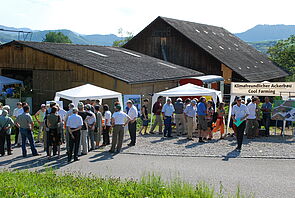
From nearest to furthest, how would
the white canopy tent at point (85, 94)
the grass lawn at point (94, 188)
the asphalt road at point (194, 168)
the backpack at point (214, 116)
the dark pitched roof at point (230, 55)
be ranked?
the grass lawn at point (94, 188) → the asphalt road at point (194, 168) → the white canopy tent at point (85, 94) → the backpack at point (214, 116) → the dark pitched roof at point (230, 55)

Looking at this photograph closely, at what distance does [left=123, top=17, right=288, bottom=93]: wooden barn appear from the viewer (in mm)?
35406

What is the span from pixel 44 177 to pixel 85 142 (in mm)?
3819

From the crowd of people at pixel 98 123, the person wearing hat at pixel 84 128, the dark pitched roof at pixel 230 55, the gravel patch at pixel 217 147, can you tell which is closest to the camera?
the crowd of people at pixel 98 123

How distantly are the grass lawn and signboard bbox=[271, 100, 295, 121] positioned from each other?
8.66m

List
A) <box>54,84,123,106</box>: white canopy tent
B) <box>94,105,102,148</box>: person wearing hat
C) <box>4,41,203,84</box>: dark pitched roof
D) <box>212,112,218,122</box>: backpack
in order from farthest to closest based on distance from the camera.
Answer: <box>4,41,203,84</box>: dark pitched roof, <box>212,112,218,122</box>: backpack, <box>54,84,123,106</box>: white canopy tent, <box>94,105,102,148</box>: person wearing hat

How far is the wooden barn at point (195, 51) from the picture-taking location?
35406mm

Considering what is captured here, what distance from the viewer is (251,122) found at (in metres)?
15.5

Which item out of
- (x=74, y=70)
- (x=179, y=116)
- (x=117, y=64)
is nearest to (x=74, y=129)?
(x=179, y=116)

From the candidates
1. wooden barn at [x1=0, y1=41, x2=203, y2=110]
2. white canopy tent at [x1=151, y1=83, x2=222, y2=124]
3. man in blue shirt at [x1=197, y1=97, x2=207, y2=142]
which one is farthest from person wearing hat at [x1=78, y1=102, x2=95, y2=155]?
wooden barn at [x1=0, y1=41, x2=203, y2=110]

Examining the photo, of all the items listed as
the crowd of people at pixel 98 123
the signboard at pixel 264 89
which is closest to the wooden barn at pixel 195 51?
the signboard at pixel 264 89

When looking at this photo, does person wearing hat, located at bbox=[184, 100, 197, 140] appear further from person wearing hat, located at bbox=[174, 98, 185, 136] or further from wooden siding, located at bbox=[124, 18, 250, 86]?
wooden siding, located at bbox=[124, 18, 250, 86]

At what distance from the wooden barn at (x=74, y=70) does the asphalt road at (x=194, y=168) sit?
9.62 metres

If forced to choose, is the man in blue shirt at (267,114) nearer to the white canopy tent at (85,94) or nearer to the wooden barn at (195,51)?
→ the white canopy tent at (85,94)

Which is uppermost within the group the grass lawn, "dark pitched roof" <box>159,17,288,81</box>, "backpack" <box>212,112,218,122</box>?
"dark pitched roof" <box>159,17,288,81</box>
